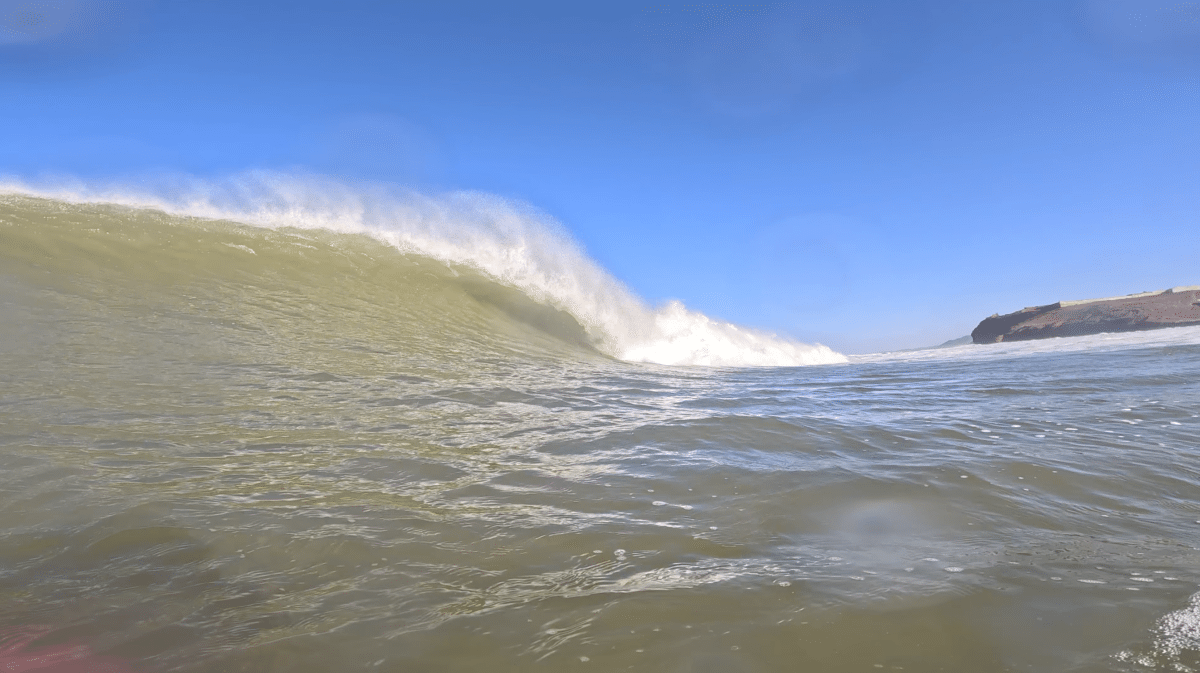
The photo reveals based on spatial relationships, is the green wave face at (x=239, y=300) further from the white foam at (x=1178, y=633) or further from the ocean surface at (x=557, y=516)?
the white foam at (x=1178, y=633)

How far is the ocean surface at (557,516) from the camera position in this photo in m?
1.50

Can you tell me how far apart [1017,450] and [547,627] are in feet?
11.4

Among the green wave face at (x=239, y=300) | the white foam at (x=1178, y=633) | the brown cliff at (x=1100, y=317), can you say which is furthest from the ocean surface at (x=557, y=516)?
the brown cliff at (x=1100, y=317)

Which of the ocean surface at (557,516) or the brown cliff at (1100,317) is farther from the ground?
the brown cliff at (1100,317)

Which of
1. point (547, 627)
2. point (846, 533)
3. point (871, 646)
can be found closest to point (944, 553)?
point (846, 533)

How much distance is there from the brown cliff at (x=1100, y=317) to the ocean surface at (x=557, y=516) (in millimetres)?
18217

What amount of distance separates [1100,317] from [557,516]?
89.2 feet

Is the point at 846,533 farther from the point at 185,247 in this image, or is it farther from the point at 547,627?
the point at 185,247

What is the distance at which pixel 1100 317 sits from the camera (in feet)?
68.4

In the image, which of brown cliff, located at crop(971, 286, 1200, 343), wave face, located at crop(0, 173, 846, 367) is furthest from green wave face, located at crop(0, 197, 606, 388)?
brown cliff, located at crop(971, 286, 1200, 343)

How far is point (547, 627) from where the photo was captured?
1.57 metres

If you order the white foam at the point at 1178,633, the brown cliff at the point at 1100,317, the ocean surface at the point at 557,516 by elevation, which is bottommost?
the white foam at the point at 1178,633

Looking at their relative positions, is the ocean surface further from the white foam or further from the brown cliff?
the brown cliff

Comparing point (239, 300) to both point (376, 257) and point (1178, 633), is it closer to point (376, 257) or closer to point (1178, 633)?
point (376, 257)
